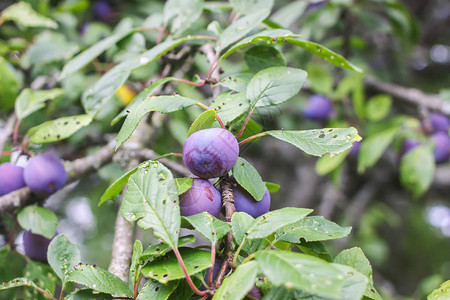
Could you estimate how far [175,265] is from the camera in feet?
1.48

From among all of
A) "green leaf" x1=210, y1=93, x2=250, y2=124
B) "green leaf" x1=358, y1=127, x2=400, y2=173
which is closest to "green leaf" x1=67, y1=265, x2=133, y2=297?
"green leaf" x1=210, y1=93, x2=250, y2=124

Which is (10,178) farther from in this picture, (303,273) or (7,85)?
(303,273)

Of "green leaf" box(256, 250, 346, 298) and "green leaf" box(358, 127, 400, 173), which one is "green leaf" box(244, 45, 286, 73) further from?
"green leaf" box(358, 127, 400, 173)

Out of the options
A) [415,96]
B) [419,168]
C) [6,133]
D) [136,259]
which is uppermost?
[136,259]

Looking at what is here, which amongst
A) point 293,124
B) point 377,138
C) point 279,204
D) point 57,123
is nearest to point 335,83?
point 293,124

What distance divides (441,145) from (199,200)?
3.88 ft

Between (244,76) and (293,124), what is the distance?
1.16 meters

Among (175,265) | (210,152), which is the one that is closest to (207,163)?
(210,152)

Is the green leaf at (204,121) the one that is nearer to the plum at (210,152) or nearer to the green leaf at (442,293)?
the plum at (210,152)

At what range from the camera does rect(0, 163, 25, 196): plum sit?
81 cm

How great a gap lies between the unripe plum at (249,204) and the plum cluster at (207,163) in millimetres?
34

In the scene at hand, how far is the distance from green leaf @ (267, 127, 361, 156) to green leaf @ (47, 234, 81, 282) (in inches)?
13.7

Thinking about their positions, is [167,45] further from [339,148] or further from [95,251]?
[95,251]

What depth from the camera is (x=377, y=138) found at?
53.3 inches
